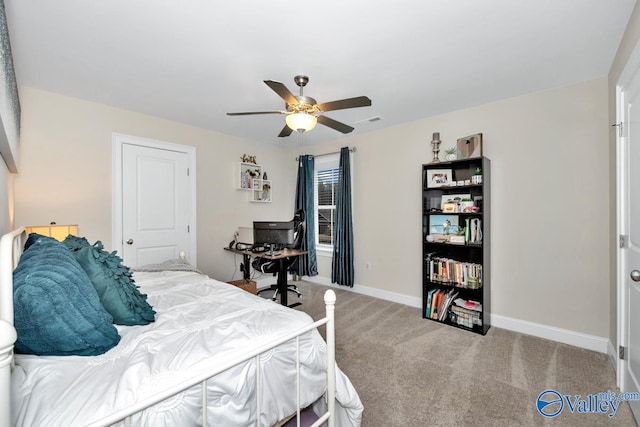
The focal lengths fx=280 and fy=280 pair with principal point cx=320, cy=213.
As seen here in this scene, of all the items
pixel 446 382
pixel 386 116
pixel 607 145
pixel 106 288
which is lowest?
pixel 446 382

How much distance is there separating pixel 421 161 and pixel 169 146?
314cm

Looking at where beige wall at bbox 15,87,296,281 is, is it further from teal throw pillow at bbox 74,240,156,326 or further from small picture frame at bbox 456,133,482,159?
small picture frame at bbox 456,133,482,159

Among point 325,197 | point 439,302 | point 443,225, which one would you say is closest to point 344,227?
point 325,197

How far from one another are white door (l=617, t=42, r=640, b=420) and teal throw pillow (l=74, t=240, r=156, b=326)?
2618 millimetres

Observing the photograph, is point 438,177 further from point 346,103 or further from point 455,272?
point 346,103

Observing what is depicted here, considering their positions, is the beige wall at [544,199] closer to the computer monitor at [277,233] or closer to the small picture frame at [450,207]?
the small picture frame at [450,207]

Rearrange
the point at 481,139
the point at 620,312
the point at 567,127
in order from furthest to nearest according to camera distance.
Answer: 1. the point at 481,139
2. the point at 567,127
3. the point at 620,312

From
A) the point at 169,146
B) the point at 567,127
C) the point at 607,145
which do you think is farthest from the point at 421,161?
the point at 169,146

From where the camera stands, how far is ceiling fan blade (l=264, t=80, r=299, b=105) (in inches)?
70.5

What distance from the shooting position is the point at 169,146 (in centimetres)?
348

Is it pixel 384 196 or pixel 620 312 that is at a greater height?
pixel 384 196

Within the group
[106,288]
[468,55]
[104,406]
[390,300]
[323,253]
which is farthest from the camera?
[323,253]

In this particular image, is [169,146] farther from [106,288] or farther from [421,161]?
[421,161]

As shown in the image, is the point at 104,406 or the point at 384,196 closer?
the point at 104,406
